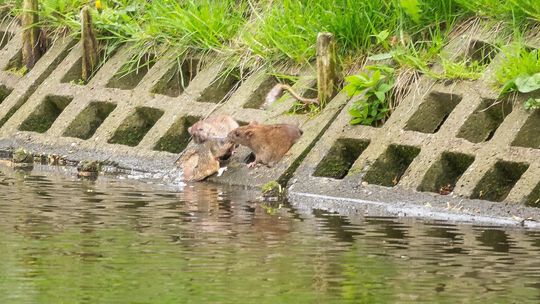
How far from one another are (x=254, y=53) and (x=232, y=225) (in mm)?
3325

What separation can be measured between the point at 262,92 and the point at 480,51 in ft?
5.60

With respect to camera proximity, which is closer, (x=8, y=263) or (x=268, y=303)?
(x=268, y=303)

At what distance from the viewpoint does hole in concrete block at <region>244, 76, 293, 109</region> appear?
12.1 metres

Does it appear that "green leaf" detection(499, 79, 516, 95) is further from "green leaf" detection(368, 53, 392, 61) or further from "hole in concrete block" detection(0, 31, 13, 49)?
"hole in concrete block" detection(0, 31, 13, 49)

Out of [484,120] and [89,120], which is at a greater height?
[484,120]

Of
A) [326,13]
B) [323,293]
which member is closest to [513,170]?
[326,13]

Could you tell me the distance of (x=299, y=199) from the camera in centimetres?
1058

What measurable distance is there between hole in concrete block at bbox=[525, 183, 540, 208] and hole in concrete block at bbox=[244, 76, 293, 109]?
2.87 metres

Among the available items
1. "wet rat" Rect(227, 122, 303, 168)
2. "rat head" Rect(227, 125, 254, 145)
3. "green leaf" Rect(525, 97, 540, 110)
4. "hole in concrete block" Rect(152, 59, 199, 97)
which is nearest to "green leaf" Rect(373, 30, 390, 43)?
"wet rat" Rect(227, 122, 303, 168)

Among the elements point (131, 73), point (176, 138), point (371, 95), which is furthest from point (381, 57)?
point (131, 73)

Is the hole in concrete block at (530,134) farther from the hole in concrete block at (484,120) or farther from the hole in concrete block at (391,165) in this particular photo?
the hole in concrete block at (391,165)

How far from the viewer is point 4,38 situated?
1469cm

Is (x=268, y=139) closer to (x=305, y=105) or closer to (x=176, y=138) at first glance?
(x=305, y=105)

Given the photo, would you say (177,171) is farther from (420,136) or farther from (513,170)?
(513,170)
